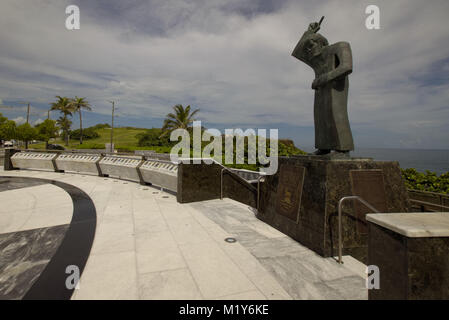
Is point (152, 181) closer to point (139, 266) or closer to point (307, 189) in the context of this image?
point (139, 266)

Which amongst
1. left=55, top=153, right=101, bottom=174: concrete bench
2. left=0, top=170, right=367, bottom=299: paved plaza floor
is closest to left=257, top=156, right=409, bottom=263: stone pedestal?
left=0, top=170, right=367, bottom=299: paved plaza floor

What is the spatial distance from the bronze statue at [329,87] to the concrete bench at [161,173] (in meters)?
5.37

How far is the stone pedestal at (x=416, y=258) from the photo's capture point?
1887 millimetres

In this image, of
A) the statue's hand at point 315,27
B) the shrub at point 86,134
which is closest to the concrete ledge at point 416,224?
the statue's hand at point 315,27

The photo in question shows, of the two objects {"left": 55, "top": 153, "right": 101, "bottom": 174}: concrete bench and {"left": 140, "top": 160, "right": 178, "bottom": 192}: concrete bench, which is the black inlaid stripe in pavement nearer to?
{"left": 140, "top": 160, "right": 178, "bottom": 192}: concrete bench

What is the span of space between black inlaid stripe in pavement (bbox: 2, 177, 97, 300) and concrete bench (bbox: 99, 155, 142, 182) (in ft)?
14.4

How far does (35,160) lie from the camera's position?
14141 mm

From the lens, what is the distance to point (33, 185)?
9672mm

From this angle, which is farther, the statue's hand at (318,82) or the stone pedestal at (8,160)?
the stone pedestal at (8,160)

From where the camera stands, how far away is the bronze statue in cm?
448

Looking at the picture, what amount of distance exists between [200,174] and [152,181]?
3.21 m
